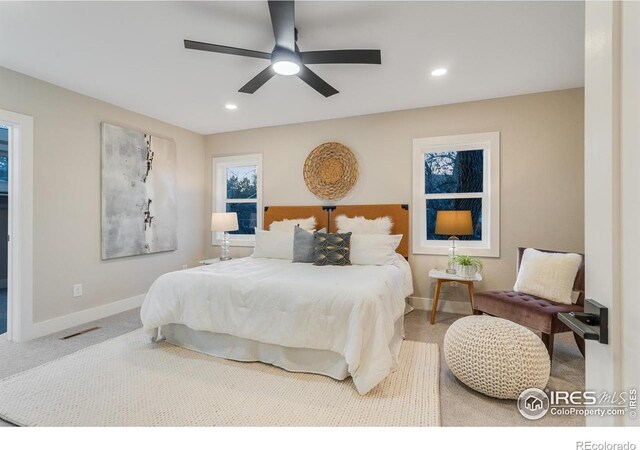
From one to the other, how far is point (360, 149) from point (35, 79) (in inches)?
143

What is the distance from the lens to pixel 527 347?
183cm

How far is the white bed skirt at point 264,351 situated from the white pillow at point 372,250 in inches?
26.9

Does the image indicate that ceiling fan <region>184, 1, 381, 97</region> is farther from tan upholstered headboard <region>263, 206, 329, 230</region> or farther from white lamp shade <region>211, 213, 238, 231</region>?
white lamp shade <region>211, 213, 238, 231</region>

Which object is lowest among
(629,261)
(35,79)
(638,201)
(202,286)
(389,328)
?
(389,328)

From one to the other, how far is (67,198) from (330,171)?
3.12 meters

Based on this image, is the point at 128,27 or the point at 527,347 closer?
the point at 527,347

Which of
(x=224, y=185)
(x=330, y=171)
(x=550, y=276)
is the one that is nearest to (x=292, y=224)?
(x=330, y=171)

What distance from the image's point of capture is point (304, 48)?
250cm

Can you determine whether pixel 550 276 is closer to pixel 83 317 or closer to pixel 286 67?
pixel 286 67

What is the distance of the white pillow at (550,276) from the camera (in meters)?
2.51
